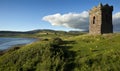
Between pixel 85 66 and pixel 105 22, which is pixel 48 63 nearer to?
pixel 85 66

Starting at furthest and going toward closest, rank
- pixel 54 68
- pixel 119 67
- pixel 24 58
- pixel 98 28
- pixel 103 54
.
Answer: pixel 98 28 → pixel 24 58 → pixel 103 54 → pixel 54 68 → pixel 119 67

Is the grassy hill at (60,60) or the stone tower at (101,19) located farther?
the stone tower at (101,19)

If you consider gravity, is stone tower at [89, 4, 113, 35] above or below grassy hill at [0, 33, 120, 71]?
above

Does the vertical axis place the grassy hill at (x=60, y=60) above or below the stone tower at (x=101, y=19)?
below

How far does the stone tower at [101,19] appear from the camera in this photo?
44094 mm

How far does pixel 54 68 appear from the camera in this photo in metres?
21.4

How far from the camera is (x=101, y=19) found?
4388 cm

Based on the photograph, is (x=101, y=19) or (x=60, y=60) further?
(x=101, y=19)

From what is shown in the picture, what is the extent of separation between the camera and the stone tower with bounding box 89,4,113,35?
145 feet

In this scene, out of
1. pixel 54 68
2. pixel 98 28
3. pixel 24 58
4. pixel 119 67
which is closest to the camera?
pixel 119 67

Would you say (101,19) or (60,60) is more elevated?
(101,19)

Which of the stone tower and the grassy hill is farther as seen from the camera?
the stone tower

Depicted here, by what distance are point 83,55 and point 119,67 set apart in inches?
217

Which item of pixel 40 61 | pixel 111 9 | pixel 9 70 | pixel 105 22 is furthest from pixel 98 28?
pixel 9 70
